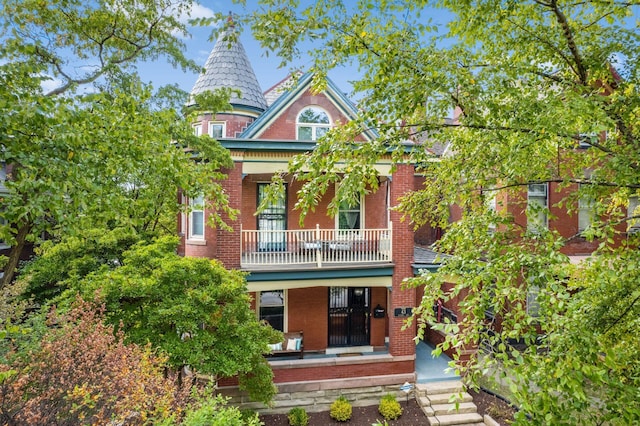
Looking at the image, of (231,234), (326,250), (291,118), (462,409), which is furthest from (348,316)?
(291,118)

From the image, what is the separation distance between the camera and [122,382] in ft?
13.9

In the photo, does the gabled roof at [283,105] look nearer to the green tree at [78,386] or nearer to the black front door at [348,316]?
the black front door at [348,316]

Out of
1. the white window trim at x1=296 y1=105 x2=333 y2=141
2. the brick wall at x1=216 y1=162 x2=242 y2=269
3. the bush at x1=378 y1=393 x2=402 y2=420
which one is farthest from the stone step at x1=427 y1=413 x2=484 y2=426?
the white window trim at x1=296 y1=105 x2=333 y2=141

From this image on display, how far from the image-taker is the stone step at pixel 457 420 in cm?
898

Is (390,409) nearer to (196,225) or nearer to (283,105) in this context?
(196,225)

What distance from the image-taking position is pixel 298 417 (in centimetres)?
896

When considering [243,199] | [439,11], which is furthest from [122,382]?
[243,199]

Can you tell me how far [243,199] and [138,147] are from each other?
24.5 ft

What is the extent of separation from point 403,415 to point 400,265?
163 inches

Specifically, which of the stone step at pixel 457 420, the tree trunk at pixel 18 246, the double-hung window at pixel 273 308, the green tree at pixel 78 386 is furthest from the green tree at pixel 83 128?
the stone step at pixel 457 420

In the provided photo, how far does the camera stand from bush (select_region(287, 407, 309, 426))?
8.92 metres

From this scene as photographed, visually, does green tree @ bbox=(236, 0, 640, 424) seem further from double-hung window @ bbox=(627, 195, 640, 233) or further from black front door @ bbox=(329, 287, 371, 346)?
black front door @ bbox=(329, 287, 371, 346)

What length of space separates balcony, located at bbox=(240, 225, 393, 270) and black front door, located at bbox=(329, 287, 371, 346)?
193 centimetres

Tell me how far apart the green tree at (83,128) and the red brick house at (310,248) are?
2.96 m
